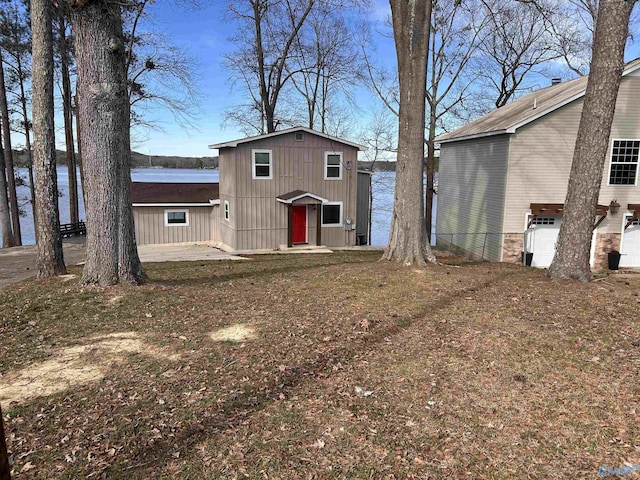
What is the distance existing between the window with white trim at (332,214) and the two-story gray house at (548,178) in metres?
6.63

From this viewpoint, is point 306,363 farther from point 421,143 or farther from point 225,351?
point 421,143

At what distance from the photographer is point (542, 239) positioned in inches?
648

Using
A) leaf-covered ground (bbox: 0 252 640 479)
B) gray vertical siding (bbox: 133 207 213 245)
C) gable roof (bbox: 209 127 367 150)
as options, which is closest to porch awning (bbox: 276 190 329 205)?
gable roof (bbox: 209 127 367 150)

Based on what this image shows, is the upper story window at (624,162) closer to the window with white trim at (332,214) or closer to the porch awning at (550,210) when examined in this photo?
the porch awning at (550,210)

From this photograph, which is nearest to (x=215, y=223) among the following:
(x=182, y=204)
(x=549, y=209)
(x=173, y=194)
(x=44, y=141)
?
(x=182, y=204)

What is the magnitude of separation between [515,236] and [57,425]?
15.5 metres

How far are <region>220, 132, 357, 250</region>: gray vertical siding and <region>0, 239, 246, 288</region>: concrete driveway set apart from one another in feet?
5.59

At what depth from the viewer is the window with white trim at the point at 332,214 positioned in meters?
20.9

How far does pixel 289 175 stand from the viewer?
785 inches

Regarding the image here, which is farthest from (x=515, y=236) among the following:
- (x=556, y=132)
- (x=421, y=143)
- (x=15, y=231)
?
(x=15, y=231)

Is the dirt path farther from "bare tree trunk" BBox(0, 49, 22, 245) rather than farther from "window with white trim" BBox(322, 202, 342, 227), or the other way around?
"window with white trim" BBox(322, 202, 342, 227)

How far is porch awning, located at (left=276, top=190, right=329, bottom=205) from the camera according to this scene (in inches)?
765

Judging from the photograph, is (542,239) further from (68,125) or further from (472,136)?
Result: (68,125)

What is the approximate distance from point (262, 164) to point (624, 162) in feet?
45.8
